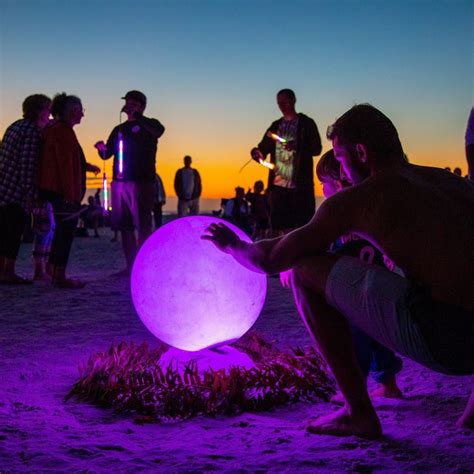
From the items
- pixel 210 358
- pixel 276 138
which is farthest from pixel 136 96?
pixel 210 358

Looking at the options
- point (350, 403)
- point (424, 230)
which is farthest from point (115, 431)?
point (424, 230)

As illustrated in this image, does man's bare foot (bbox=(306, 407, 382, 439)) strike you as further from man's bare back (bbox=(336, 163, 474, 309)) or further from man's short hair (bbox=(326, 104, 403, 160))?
man's short hair (bbox=(326, 104, 403, 160))

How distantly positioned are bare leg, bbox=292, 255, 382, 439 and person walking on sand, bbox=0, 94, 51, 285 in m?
5.58

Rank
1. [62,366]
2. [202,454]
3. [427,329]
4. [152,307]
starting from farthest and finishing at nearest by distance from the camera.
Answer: [62,366] < [152,307] < [202,454] < [427,329]

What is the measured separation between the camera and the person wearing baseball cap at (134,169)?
27.8 feet

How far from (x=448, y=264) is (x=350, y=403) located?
780 mm

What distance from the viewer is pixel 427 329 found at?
2.41 m

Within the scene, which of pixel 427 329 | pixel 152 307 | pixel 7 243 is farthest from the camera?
pixel 7 243

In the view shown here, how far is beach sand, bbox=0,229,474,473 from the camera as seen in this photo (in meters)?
2.47

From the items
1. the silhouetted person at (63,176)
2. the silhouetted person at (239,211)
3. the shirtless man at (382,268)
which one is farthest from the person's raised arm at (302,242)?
the silhouetted person at (239,211)

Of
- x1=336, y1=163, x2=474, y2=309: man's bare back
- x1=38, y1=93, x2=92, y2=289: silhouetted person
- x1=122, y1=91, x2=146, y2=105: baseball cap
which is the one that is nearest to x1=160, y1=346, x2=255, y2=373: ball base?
x1=336, y1=163, x2=474, y2=309: man's bare back

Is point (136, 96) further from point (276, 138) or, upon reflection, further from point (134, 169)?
point (276, 138)

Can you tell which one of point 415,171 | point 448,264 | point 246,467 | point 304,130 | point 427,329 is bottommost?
point 246,467

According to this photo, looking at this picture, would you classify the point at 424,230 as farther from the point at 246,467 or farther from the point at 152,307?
the point at 152,307
